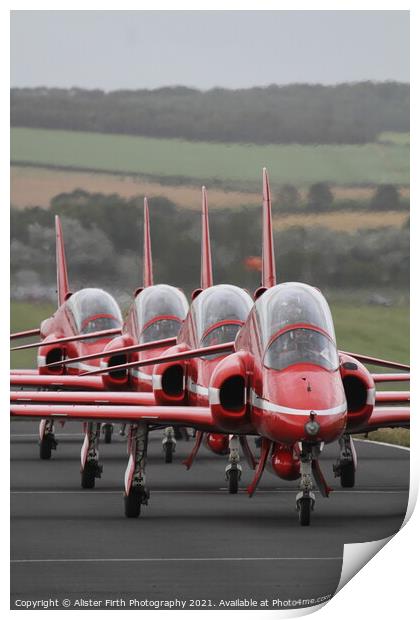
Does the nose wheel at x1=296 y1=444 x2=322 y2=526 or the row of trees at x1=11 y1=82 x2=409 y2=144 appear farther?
the nose wheel at x1=296 y1=444 x2=322 y2=526

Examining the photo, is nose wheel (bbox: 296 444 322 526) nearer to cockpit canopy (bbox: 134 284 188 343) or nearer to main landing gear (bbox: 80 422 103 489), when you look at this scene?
main landing gear (bbox: 80 422 103 489)

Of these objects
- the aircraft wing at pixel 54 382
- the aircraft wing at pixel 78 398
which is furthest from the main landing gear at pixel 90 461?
the aircraft wing at pixel 54 382

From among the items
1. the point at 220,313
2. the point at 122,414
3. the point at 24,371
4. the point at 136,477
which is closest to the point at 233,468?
the point at 220,313

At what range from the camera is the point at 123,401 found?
30.1m

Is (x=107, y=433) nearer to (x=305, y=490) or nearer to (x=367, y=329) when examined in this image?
(x=305, y=490)

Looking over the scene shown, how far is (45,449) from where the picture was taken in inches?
1257

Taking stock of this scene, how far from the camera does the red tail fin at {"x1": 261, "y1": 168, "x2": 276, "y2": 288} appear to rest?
2416 centimetres

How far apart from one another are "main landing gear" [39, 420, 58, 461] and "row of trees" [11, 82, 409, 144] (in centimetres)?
885

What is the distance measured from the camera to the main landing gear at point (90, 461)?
28.9 m

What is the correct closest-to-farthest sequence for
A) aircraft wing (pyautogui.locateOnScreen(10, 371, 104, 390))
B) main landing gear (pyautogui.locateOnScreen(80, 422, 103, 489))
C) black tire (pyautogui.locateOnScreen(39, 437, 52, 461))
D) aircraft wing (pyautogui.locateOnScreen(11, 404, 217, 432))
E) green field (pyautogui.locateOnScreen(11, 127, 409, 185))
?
green field (pyautogui.locateOnScreen(11, 127, 409, 185)) < aircraft wing (pyautogui.locateOnScreen(11, 404, 217, 432)) < aircraft wing (pyautogui.locateOnScreen(10, 371, 104, 390)) < main landing gear (pyautogui.locateOnScreen(80, 422, 103, 489)) < black tire (pyautogui.locateOnScreen(39, 437, 52, 461))

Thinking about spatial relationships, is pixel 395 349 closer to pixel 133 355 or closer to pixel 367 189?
pixel 367 189

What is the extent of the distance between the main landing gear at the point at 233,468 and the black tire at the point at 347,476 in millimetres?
1424

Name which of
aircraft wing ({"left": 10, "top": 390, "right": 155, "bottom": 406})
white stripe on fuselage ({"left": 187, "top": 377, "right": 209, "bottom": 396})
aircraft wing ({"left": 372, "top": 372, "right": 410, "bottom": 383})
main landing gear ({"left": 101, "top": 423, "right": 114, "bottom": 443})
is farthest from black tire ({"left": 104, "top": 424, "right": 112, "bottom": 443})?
aircraft wing ({"left": 372, "top": 372, "right": 410, "bottom": 383})
